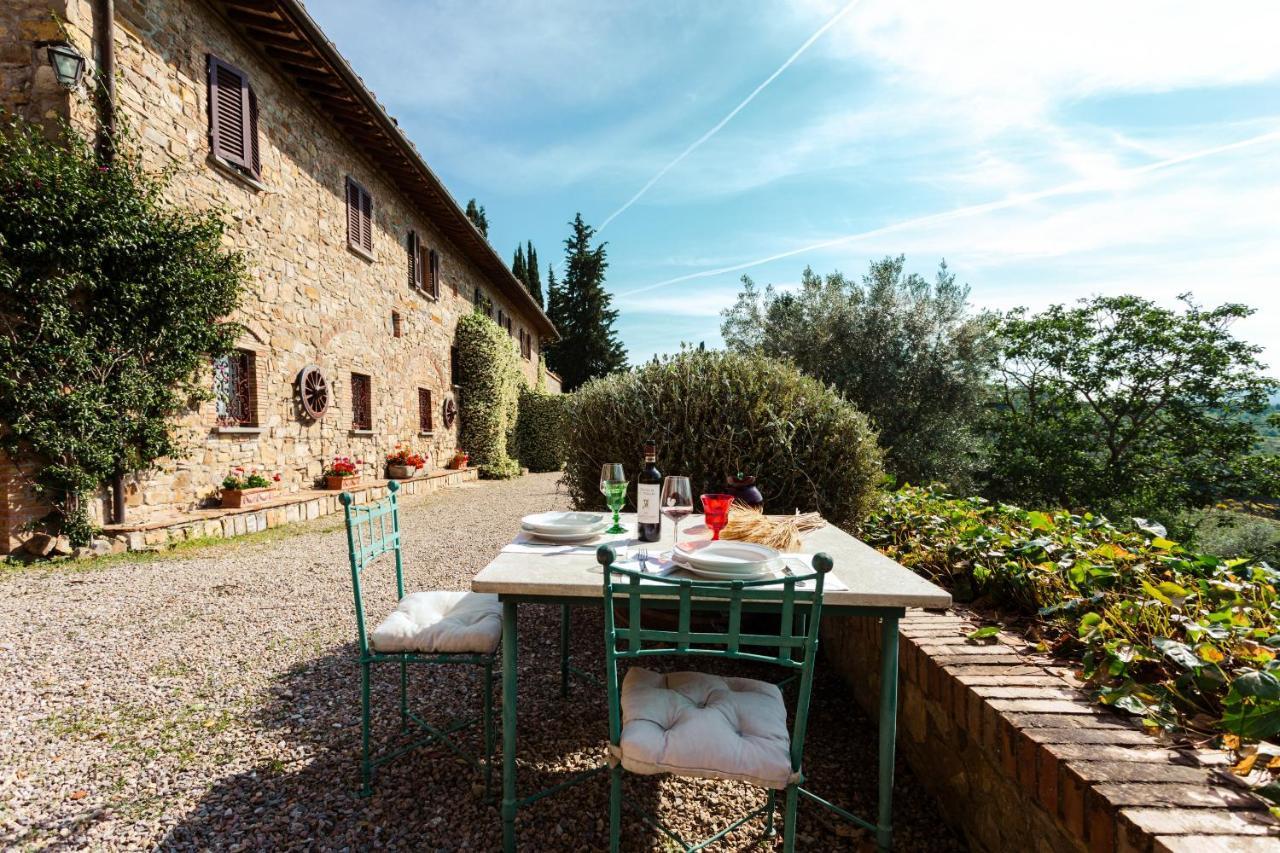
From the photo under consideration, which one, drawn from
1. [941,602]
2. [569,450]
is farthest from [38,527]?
[941,602]

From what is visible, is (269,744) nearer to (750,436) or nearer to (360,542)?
(360,542)

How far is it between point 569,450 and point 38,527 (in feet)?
14.7

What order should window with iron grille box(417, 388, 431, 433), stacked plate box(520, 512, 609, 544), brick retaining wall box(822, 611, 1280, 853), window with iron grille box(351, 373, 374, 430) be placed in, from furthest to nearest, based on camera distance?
window with iron grille box(417, 388, 431, 433) < window with iron grille box(351, 373, 374, 430) < stacked plate box(520, 512, 609, 544) < brick retaining wall box(822, 611, 1280, 853)

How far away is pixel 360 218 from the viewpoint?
9.17 meters

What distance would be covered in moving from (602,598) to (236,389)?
6762 millimetres

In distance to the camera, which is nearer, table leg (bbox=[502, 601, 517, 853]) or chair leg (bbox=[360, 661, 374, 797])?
table leg (bbox=[502, 601, 517, 853])

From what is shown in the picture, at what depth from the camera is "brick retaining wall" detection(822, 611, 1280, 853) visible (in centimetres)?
110

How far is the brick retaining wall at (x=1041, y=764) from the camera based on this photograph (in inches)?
43.3

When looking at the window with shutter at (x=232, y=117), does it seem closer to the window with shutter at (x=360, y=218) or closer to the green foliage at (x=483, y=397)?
the window with shutter at (x=360, y=218)

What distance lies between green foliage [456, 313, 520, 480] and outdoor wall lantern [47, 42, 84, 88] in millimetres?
8620

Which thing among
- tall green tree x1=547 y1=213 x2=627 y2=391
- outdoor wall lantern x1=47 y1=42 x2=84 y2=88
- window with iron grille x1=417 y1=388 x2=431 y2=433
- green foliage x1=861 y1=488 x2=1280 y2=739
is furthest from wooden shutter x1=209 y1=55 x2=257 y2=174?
tall green tree x1=547 y1=213 x2=627 y2=391

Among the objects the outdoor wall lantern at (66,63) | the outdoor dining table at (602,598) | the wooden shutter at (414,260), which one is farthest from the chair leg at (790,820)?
the wooden shutter at (414,260)

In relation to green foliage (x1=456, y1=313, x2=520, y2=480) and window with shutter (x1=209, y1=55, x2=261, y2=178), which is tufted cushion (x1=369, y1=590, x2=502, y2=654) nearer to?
window with shutter (x1=209, y1=55, x2=261, y2=178)

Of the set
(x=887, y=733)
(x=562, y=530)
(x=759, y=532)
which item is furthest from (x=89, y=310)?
(x=887, y=733)
